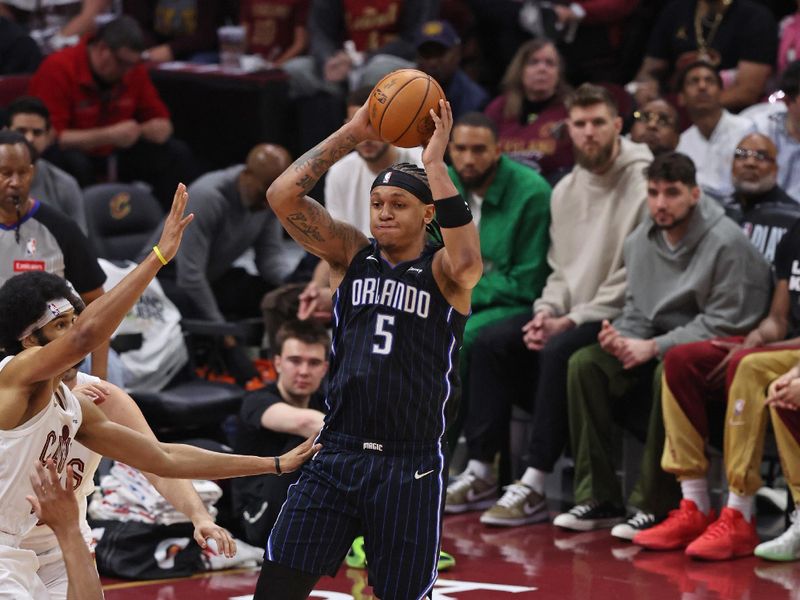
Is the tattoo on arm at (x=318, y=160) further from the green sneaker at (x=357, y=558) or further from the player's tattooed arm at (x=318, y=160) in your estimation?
the green sneaker at (x=357, y=558)

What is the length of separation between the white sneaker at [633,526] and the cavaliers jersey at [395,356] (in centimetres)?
256

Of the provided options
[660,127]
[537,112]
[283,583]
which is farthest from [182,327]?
[283,583]

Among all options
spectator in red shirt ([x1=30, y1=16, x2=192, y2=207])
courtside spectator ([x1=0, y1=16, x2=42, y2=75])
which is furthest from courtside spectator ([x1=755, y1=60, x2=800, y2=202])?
courtside spectator ([x1=0, y1=16, x2=42, y2=75])

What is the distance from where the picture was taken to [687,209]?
24.3 feet

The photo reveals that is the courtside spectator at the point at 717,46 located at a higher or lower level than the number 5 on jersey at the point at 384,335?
higher

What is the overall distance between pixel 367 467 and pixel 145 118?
19.7 feet

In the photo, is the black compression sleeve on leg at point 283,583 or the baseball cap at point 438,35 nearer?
the black compression sleeve on leg at point 283,583

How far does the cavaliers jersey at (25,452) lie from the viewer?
4.21 metres

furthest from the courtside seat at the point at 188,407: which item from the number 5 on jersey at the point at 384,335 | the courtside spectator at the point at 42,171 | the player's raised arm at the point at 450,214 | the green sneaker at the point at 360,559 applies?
the player's raised arm at the point at 450,214

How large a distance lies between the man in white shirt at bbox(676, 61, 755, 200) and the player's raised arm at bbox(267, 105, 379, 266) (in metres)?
4.10

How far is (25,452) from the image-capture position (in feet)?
13.9

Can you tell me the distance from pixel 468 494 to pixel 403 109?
3.32 m

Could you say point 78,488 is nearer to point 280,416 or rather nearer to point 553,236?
point 280,416

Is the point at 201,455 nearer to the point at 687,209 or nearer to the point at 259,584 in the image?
the point at 259,584
